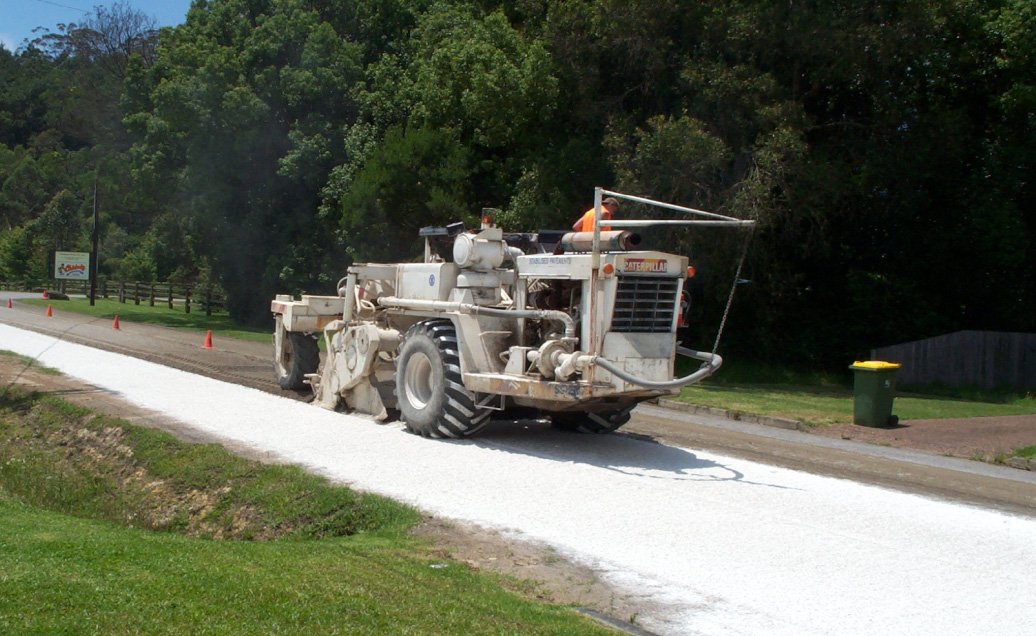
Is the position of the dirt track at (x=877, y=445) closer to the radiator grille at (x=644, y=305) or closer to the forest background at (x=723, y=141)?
the radiator grille at (x=644, y=305)

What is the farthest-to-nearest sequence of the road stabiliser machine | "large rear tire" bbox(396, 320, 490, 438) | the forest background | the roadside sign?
the roadside sign
the forest background
"large rear tire" bbox(396, 320, 490, 438)
the road stabiliser machine

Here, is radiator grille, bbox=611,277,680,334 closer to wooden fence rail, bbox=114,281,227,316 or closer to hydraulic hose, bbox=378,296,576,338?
hydraulic hose, bbox=378,296,576,338

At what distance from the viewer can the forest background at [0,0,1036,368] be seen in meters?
23.6

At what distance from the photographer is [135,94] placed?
141 ft

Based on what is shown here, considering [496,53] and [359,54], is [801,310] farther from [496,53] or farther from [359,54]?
[359,54]

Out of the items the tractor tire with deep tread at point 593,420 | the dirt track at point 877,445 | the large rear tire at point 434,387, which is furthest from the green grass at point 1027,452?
the large rear tire at point 434,387

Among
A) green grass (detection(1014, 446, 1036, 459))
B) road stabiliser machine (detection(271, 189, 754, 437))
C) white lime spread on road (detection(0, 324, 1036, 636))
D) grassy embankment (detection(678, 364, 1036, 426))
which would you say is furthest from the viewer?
grassy embankment (detection(678, 364, 1036, 426))

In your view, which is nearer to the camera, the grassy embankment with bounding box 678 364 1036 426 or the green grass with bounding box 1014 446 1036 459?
the green grass with bounding box 1014 446 1036 459

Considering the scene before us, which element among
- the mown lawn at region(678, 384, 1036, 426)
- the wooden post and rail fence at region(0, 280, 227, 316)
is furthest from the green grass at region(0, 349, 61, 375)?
the wooden post and rail fence at region(0, 280, 227, 316)

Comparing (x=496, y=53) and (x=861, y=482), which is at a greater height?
(x=496, y=53)

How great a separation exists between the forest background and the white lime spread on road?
1067cm

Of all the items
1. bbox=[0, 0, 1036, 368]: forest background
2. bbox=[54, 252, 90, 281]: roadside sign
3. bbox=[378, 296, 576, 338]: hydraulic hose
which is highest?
bbox=[0, 0, 1036, 368]: forest background

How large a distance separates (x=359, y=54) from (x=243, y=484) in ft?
101

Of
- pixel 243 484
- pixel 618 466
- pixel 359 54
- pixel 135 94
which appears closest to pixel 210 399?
pixel 243 484
